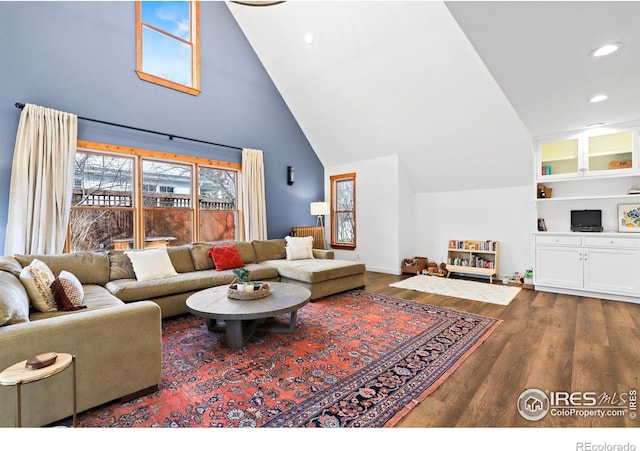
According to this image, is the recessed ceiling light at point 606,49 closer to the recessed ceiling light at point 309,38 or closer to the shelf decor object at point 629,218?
the shelf decor object at point 629,218

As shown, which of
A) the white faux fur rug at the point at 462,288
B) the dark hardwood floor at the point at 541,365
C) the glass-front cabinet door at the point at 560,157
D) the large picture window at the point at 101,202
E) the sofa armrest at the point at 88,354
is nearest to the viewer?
the sofa armrest at the point at 88,354

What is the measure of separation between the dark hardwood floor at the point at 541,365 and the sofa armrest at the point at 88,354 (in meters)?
1.55

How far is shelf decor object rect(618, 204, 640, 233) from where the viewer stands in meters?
3.76

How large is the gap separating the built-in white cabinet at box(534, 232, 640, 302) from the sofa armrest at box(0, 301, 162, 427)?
481 centimetres

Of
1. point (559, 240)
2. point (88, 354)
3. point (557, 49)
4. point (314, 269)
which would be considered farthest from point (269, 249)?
point (559, 240)

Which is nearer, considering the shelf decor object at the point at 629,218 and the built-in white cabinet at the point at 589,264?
the built-in white cabinet at the point at 589,264

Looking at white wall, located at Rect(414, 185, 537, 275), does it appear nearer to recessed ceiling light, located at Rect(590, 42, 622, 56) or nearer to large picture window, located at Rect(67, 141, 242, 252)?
recessed ceiling light, located at Rect(590, 42, 622, 56)

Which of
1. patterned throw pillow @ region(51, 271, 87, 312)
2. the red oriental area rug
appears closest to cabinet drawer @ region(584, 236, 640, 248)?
the red oriental area rug

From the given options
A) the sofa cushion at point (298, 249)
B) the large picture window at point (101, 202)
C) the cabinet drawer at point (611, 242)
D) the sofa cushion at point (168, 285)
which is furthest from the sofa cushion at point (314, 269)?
the cabinet drawer at point (611, 242)

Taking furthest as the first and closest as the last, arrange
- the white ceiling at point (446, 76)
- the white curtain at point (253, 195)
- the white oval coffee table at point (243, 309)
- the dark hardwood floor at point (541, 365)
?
the white curtain at point (253, 195), the white oval coffee table at point (243, 309), the white ceiling at point (446, 76), the dark hardwood floor at point (541, 365)

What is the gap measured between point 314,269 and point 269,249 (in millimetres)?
1228

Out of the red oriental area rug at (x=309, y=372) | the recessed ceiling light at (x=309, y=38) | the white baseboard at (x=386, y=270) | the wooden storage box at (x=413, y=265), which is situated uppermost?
the recessed ceiling light at (x=309, y=38)

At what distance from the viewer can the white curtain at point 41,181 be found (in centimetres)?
327
